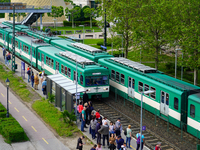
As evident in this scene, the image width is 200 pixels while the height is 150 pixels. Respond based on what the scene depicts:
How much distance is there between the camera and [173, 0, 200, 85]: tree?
110 ft

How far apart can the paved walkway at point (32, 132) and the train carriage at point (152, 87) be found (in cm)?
813

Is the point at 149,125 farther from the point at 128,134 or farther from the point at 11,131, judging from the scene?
the point at 11,131

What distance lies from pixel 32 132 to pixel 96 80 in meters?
8.36

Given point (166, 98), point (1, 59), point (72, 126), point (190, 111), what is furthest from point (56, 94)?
point (1, 59)

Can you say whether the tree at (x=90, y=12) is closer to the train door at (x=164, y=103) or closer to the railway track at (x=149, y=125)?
the railway track at (x=149, y=125)

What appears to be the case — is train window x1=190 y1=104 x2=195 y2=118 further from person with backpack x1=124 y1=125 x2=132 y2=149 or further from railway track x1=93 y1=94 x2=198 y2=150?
person with backpack x1=124 y1=125 x2=132 y2=149

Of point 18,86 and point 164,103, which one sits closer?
point 164,103

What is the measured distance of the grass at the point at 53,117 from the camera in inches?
1002

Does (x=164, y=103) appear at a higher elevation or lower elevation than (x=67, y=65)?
lower

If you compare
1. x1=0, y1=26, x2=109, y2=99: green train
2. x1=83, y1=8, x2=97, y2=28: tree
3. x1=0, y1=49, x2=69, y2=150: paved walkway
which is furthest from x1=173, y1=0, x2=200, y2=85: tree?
x1=83, y1=8, x2=97, y2=28: tree

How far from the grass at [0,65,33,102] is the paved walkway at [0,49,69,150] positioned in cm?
155

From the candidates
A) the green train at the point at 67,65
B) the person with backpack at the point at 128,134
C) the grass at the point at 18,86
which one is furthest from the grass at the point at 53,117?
the person with backpack at the point at 128,134

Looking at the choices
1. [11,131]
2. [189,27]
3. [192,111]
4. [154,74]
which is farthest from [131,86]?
[11,131]

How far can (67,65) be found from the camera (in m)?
34.1
